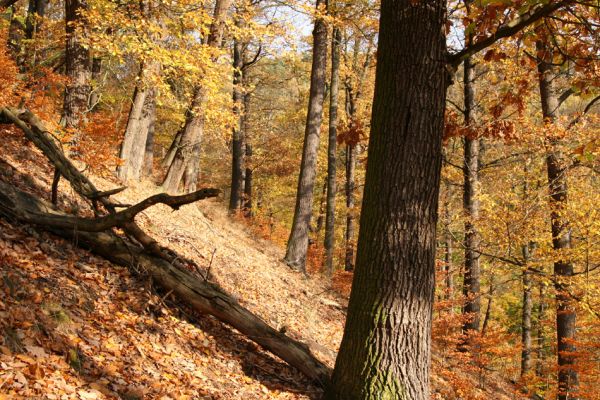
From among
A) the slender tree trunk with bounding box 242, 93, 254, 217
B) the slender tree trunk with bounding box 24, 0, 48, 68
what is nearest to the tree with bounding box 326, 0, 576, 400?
the slender tree trunk with bounding box 24, 0, 48, 68

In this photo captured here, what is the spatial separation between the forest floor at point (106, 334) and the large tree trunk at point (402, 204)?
1578 millimetres

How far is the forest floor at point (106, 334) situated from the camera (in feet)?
12.3

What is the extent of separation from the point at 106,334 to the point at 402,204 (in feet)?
10.5

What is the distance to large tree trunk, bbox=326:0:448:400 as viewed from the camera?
4145 mm

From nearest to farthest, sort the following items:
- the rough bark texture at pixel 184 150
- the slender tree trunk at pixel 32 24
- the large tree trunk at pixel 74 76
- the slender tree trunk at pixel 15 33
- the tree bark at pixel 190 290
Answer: the tree bark at pixel 190 290, the large tree trunk at pixel 74 76, the rough bark texture at pixel 184 150, the slender tree trunk at pixel 32 24, the slender tree trunk at pixel 15 33

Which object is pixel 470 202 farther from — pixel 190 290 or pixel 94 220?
pixel 94 220

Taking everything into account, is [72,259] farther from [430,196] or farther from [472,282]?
[472,282]

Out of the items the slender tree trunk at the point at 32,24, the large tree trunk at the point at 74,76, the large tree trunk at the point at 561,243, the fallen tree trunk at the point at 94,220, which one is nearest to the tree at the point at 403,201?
the fallen tree trunk at the point at 94,220

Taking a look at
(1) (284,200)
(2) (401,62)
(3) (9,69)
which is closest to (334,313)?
(2) (401,62)

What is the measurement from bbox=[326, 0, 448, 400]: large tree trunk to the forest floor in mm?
1578

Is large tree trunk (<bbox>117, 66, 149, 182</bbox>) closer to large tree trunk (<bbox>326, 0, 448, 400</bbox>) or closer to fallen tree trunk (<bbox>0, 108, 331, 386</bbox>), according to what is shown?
fallen tree trunk (<bbox>0, 108, 331, 386</bbox>)

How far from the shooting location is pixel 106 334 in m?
4.60

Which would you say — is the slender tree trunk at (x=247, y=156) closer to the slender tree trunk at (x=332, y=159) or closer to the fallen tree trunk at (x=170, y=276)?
the slender tree trunk at (x=332, y=159)

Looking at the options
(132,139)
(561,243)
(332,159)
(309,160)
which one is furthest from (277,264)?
(561,243)
